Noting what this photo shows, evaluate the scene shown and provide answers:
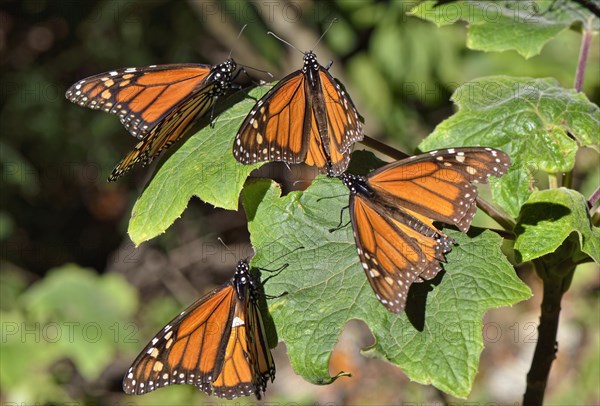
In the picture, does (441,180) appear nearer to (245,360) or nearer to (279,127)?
(279,127)

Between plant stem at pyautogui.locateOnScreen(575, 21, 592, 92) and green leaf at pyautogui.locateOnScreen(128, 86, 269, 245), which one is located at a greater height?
plant stem at pyautogui.locateOnScreen(575, 21, 592, 92)

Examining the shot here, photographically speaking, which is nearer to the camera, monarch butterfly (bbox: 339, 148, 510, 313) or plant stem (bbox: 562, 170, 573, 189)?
monarch butterfly (bbox: 339, 148, 510, 313)

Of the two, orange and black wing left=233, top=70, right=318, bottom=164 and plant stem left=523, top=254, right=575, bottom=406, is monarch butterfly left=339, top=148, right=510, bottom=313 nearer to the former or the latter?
orange and black wing left=233, top=70, right=318, bottom=164

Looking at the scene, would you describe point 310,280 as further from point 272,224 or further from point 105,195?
point 105,195

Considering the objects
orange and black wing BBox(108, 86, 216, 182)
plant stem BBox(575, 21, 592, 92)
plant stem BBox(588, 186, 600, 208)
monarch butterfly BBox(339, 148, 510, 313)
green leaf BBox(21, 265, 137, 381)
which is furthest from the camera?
green leaf BBox(21, 265, 137, 381)

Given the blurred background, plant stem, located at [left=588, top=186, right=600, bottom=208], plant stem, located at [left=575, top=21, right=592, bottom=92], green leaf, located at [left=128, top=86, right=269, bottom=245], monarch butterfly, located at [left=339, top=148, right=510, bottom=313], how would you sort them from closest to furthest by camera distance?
monarch butterfly, located at [left=339, top=148, right=510, bottom=313] < green leaf, located at [left=128, top=86, right=269, bottom=245] < plant stem, located at [left=588, top=186, right=600, bottom=208] < plant stem, located at [left=575, top=21, right=592, bottom=92] < the blurred background

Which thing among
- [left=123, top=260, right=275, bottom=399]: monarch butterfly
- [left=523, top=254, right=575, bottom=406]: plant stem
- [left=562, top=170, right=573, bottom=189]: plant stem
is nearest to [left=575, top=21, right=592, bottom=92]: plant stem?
[left=562, top=170, right=573, bottom=189]: plant stem

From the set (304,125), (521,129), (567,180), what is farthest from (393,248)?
(567,180)

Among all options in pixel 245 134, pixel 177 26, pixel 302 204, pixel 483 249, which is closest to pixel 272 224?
pixel 302 204
